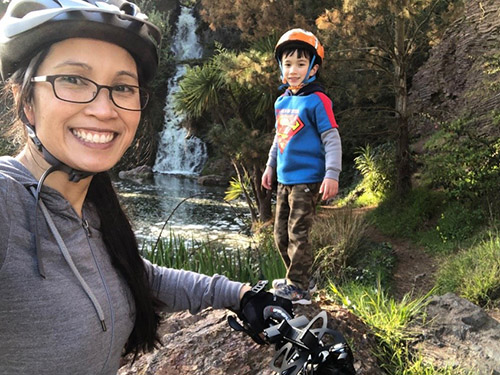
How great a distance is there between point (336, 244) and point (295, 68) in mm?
3273

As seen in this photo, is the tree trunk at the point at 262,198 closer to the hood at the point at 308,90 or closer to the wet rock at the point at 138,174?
the hood at the point at 308,90

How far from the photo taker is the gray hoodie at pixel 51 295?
1.05 meters

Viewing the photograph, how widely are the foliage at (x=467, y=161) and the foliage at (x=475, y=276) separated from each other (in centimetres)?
156

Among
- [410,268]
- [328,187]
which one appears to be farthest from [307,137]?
[410,268]

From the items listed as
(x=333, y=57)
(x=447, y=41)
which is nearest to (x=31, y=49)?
(x=333, y=57)

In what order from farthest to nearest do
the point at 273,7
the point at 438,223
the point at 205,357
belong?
the point at 273,7 < the point at 438,223 < the point at 205,357

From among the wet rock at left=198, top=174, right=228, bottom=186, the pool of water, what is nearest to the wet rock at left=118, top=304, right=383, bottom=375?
the pool of water

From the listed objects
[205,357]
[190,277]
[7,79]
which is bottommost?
[205,357]

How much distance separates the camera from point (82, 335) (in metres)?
1.14

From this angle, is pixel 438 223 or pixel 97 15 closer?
pixel 97 15

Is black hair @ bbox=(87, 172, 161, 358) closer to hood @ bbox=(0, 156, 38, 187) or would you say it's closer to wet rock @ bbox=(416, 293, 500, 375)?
hood @ bbox=(0, 156, 38, 187)

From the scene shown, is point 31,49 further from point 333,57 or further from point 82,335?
point 333,57

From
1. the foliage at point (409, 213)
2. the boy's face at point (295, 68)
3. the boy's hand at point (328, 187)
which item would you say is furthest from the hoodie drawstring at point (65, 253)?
the foliage at point (409, 213)

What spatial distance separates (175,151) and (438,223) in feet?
47.3
